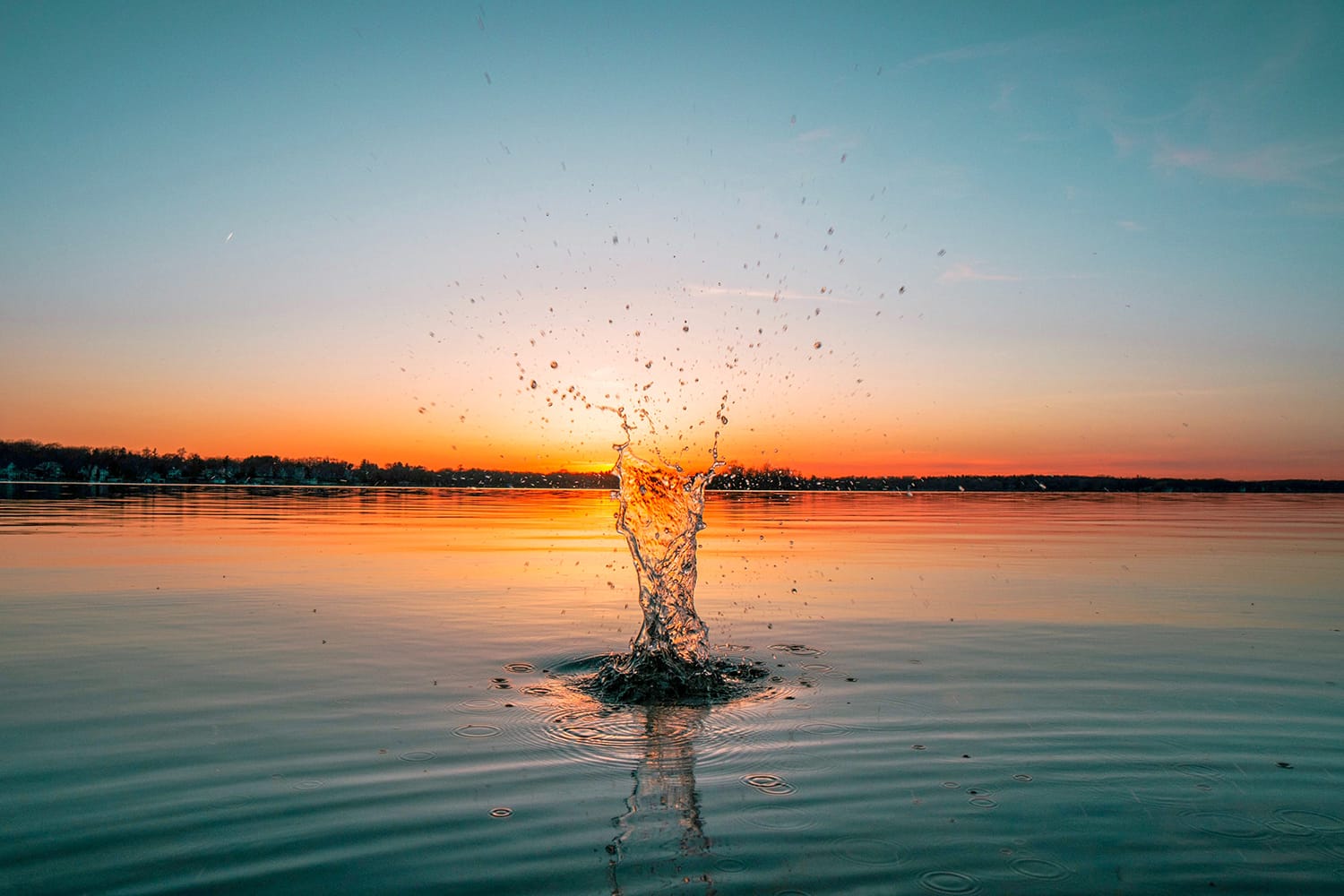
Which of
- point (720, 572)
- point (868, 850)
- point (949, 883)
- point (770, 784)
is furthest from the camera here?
point (720, 572)

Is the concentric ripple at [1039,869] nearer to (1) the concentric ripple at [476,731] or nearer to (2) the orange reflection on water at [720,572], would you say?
(1) the concentric ripple at [476,731]

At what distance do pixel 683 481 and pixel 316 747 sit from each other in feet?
26.0

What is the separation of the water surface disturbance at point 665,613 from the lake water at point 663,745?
0.68 meters

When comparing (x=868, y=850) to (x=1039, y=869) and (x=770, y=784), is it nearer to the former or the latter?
(x=1039, y=869)

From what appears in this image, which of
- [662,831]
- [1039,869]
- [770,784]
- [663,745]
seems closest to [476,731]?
[663,745]

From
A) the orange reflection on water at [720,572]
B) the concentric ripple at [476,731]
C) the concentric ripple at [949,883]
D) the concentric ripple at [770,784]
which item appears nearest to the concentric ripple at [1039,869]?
the concentric ripple at [949,883]

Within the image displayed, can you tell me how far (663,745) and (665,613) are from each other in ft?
14.1

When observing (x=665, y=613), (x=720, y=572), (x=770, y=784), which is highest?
(x=665, y=613)

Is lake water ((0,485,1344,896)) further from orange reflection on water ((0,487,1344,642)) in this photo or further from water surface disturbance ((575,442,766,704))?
water surface disturbance ((575,442,766,704))

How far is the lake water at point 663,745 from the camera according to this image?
545cm

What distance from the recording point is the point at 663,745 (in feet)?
26.6

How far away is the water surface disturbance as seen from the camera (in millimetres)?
10500

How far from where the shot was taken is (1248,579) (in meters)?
21.3

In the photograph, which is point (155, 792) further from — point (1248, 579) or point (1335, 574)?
point (1335, 574)
